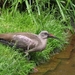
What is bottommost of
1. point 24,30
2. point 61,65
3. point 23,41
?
point 61,65

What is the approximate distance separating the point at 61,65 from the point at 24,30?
1.13m

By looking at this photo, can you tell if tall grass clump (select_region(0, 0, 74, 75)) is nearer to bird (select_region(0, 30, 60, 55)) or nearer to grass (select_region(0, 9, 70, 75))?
grass (select_region(0, 9, 70, 75))

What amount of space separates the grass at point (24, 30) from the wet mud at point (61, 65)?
143mm

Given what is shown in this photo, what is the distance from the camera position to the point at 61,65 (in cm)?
687

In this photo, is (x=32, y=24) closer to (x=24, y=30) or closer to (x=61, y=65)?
(x=24, y=30)

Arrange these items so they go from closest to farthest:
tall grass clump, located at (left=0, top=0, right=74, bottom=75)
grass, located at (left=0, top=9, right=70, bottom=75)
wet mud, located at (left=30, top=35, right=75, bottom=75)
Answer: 1. grass, located at (left=0, top=9, right=70, bottom=75)
2. tall grass clump, located at (left=0, top=0, right=74, bottom=75)
3. wet mud, located at (left=30, top=35, right=75, bottom=75)

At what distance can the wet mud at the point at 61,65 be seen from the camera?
21.4 ft

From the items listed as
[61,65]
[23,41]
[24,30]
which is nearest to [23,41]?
[23,41]

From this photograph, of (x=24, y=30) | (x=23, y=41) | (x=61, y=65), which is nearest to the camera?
(x=23, y=41)

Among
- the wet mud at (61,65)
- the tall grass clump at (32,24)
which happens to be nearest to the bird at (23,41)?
the tall grass clump at (32,24)

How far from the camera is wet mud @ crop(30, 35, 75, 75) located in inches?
257

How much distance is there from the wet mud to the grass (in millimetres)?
143

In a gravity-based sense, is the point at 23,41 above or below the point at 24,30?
below

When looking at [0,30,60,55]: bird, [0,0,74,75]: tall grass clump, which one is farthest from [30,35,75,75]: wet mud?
[0,30,60,55]: bird
